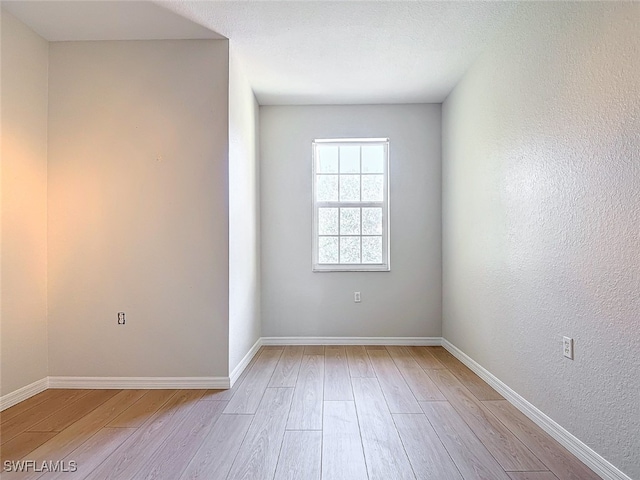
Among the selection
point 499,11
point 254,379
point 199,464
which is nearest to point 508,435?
point 199,464

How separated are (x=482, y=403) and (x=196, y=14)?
10.4ft

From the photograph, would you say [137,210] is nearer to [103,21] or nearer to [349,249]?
[103,21]

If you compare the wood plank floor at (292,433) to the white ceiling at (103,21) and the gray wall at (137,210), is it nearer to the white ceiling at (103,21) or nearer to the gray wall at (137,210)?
the gray wall at (137,210)

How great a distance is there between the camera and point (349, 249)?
436 centimetres

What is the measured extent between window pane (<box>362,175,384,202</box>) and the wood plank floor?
1957 mm

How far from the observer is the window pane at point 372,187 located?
4.36 metres

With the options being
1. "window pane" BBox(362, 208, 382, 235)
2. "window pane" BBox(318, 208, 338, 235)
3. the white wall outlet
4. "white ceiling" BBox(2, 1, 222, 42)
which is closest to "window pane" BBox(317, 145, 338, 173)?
"window pane" BBox(318, 208, 338, 235)

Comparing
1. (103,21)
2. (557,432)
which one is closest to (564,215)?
(557,432)

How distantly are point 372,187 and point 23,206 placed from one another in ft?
10.2

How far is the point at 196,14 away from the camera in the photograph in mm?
2607

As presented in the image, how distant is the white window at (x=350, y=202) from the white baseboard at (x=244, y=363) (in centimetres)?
108

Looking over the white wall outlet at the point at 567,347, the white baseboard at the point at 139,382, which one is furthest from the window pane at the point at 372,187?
the white wall outlet at the point at 567,347

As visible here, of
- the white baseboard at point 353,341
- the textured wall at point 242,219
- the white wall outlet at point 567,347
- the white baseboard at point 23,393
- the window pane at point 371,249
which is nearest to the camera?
the white wall outlet at point 567,347

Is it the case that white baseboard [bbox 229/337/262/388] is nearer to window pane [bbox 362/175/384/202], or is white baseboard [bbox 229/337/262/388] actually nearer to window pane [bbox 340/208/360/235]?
window pane [bbox 340/208/360/235]
